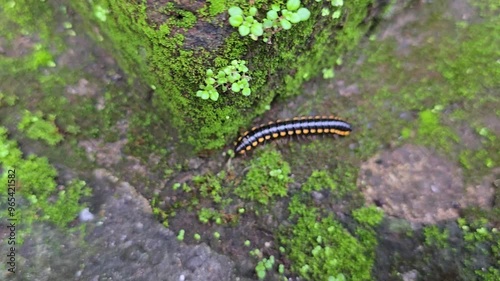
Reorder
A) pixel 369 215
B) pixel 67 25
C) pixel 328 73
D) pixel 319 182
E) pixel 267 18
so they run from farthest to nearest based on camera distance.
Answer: pixel 328 73, pixel 319 182, pixel 67 25, pixel 369 215, pixel 267 18

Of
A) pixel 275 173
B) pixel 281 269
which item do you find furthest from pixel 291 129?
pixel 281 269

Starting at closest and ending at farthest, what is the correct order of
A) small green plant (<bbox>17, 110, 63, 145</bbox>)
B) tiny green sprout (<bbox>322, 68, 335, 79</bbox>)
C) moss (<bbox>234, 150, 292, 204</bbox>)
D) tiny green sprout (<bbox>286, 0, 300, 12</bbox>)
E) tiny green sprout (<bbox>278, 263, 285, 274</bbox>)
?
A: 1. tiny green sprout (<bbox>286, 0, 300, 12</bbox>)
2. small green plant (<bbox>17, 110, 63, 145</bbox>)
3. tiny green sprout (<bbox>278, 263, 285, 274</bbox>)
4. moss (<bbox>234, 150, 292, 204</bbox>)
5. tiny green sprout (<bbox>322, 68, 335, 79</bbox>)

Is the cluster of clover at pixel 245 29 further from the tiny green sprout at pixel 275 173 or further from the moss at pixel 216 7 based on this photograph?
the tiny green sprout at pixel 275 173

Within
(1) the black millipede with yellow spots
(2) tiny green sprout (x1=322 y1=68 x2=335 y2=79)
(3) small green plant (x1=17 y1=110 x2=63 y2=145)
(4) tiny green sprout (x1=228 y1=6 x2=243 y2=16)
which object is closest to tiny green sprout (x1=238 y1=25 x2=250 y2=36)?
(4) tiny green sprout (x1=228 y1=6 x2=243 y2=16)

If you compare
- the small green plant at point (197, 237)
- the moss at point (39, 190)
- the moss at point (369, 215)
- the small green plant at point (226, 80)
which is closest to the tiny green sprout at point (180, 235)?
the small green plant at point (197, 237)

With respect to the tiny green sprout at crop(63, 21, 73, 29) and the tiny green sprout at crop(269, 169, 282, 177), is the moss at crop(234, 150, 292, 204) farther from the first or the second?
the tiny green sprout at crop(63, 21, 73, 29)

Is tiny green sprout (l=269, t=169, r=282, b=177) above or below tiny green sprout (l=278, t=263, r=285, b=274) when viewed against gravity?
above

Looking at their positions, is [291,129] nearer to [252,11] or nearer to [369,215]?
[369,215]
